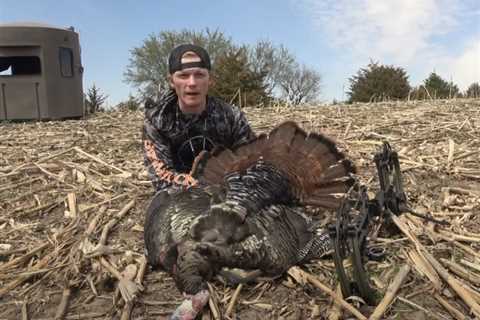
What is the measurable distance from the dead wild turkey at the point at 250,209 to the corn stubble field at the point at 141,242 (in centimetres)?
18

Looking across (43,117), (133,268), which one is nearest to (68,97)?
(43,117)

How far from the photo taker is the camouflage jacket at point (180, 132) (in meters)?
3.94

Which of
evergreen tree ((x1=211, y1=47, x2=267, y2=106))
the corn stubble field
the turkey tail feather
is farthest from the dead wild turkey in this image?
evergreen tree ((x1=211, y1=47, x2=267, y2=106))

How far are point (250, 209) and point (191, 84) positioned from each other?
1235 mm

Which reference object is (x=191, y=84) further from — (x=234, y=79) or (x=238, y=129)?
(x=234, y=79)

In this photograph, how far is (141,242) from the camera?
3648 mm

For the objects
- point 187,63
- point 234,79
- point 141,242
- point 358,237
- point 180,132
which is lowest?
point 141,242

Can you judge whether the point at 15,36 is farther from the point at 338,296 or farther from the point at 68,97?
the point at 338,296

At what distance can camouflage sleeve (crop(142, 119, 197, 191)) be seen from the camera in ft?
12.1

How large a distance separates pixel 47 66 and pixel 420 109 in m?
8.45

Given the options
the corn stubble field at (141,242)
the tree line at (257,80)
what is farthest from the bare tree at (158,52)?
the corn stubble field at (141,242)

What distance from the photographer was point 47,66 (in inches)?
473

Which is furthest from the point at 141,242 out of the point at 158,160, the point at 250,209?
the point at 250,209

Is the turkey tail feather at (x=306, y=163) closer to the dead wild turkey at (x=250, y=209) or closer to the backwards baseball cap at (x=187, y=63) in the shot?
the dead wild turkey at (x=250, y=209)
